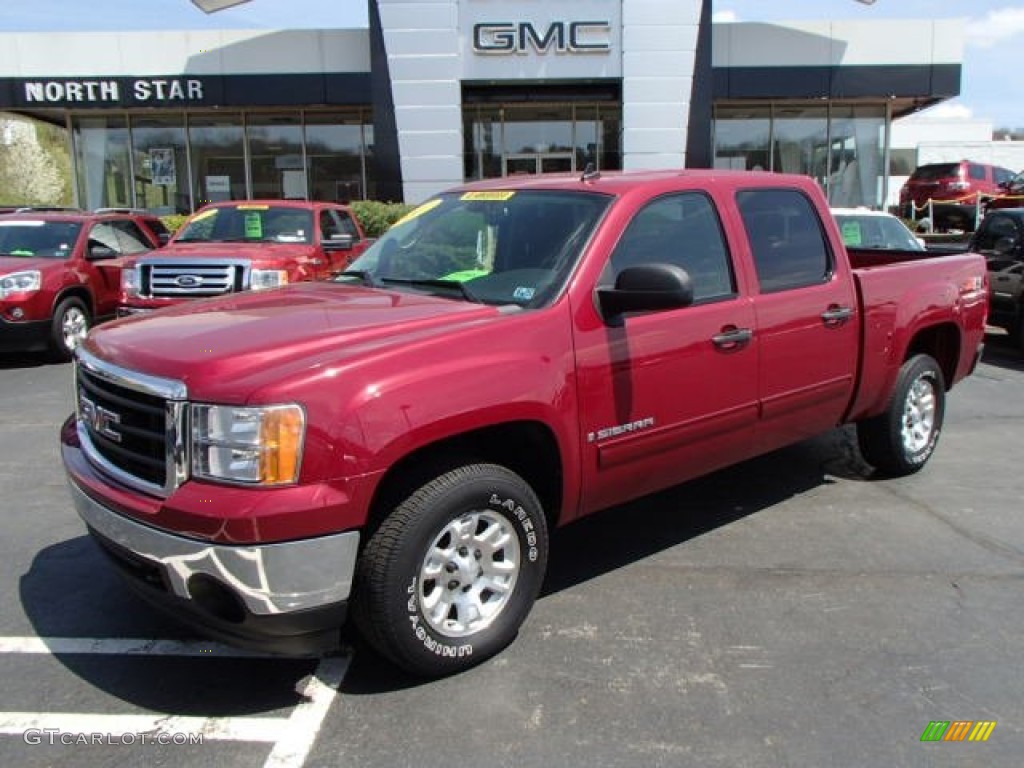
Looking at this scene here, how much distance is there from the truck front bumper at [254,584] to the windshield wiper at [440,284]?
1.27 m

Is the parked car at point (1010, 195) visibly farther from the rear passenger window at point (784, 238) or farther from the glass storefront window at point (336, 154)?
the rear passenger window at point (784, 238)

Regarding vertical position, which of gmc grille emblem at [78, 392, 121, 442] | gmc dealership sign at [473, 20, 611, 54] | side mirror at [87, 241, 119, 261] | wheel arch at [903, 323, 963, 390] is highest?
gmc dealership sign at [473, 20, 611, 54]

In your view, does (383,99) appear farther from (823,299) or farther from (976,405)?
(823,299)

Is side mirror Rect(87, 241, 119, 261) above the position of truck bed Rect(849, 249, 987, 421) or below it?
above

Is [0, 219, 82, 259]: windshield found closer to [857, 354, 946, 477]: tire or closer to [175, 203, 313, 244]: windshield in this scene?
[175, 203, 313, 244]: windshield

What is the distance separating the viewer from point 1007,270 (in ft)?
36.0

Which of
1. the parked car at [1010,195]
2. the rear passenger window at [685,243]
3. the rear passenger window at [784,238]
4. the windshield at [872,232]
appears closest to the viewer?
the rear passenger window at [685,243]

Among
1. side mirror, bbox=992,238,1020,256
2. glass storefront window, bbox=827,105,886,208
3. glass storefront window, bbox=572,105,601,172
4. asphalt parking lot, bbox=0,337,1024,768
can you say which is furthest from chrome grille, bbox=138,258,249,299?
glass storefront window, bbox=827,105,886,208

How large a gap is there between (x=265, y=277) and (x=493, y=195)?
519 centimetres

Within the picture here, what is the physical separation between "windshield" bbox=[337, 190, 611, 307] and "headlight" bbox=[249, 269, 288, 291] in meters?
4.64

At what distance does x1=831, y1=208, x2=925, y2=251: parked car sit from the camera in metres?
11.8

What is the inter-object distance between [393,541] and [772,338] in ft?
7.78

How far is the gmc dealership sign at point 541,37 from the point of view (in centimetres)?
2056

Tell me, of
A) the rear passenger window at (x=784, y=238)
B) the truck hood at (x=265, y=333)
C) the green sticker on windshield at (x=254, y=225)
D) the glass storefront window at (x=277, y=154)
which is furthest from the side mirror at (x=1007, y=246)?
the glass storefront window at (x=277, y=154)
